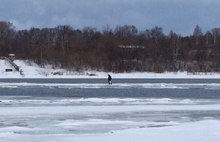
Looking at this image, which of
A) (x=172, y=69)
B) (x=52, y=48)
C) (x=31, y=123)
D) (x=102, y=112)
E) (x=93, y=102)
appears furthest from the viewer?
(x=52, y=48)

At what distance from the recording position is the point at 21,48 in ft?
381

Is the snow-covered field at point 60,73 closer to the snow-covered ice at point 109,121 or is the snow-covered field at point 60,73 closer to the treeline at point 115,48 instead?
the treeline at point 115,48

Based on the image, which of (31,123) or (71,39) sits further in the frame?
(71,39)

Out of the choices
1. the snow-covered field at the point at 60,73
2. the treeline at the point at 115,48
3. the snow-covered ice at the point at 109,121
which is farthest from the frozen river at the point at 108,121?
the treeline at the point at 115,48

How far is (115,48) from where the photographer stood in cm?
11388

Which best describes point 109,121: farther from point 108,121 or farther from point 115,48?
point 115,48

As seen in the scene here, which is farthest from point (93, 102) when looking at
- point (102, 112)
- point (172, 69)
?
point (172, 69)

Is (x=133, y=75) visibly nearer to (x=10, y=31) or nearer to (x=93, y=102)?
(x=10, y=31)

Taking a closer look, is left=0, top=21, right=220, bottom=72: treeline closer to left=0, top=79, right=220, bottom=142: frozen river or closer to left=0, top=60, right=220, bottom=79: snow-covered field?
left=0, top=60, right=220, bottom=79: snow-covered field

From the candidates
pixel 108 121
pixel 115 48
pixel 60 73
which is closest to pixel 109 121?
Answer: pixel 108 121

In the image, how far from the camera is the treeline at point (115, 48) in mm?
101875

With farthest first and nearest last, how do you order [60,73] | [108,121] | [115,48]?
[115,48] → [60,73] → [108,121]

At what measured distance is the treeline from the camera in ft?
334

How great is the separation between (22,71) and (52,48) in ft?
86.0
